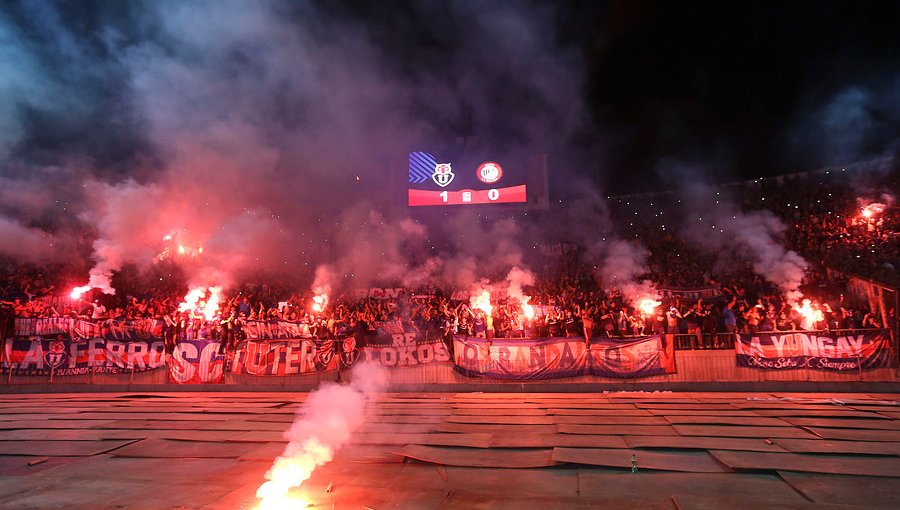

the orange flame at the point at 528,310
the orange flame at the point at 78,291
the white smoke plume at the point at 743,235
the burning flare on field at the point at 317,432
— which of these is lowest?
the burning flare on field at the point at 317,432

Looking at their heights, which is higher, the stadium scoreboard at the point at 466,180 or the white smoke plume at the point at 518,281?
the stadium scoreboard at the point at 466,180

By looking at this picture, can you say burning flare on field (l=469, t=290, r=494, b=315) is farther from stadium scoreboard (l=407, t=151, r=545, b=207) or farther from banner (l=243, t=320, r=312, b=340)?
stadium scoreboard (l=407, t=151, r=545, b=207)

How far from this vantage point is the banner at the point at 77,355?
1662cm

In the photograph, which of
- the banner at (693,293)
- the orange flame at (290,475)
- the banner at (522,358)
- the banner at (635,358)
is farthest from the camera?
the banner at (693,293)

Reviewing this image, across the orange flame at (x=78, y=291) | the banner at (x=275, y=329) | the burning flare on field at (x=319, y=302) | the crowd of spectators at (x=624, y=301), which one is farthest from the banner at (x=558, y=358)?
the orange flame at (x=78, y=291)

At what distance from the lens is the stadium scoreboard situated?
2486cm

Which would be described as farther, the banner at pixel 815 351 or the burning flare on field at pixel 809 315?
the burning flare on field at pixel 809 315

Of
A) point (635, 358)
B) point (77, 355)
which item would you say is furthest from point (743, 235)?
point (77, 355)

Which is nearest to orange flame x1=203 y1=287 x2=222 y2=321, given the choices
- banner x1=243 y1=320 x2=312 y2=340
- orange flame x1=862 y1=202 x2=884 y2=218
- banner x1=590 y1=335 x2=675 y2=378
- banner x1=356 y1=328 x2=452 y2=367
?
banner x1=243 y1=320 x2=312 y2=340

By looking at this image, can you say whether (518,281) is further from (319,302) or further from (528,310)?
(319,302)

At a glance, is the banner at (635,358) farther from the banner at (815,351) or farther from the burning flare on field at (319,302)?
the burning flare on field at (319,302)

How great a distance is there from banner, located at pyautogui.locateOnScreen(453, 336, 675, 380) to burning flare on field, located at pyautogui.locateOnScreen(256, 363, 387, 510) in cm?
315

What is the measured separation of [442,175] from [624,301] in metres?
12.4

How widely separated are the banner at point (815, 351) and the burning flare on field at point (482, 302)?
25.4 ft
